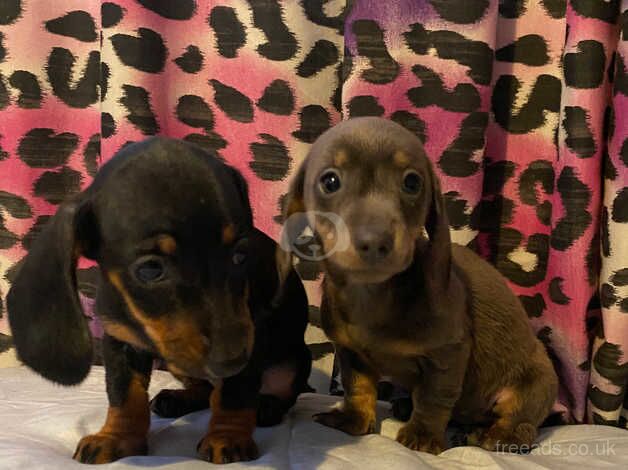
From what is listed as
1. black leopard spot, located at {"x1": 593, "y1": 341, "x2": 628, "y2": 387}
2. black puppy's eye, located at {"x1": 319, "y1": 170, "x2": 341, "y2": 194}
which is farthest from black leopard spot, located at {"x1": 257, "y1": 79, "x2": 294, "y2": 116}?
black leopard spot, located at {"x1": 593, "y1": 341, "x2": 628, "y2": 387}

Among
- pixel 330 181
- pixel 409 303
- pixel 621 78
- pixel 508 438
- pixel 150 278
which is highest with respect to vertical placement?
pixel 621 78

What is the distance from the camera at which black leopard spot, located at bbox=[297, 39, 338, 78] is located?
2375mm

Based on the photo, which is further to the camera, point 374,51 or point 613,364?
point 374,51

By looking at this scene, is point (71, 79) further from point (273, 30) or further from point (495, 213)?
point (495, 213)

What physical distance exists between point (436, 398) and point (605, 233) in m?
0.82

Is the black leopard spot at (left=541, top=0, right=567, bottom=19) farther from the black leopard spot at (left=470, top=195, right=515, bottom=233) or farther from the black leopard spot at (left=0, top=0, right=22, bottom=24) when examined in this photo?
the black leopard spot at (left=0, top=0, right=22, bottom=24)

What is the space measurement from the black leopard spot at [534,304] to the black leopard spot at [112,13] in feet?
5.81

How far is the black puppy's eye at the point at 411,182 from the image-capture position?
1636 millimetres

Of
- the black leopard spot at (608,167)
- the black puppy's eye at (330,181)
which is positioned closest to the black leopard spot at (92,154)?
Answer: the black puppy's eye at (330,181)

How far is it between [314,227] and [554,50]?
1204 mm

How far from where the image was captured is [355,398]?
192cm

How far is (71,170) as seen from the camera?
99.0 inches

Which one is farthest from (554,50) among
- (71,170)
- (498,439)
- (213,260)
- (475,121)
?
(71,170)

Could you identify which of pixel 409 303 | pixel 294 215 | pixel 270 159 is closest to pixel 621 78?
pixel 409 303
